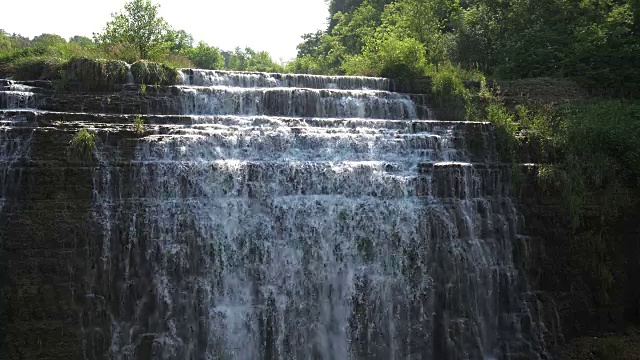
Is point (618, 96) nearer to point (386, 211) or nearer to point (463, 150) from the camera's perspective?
point (463, 150)

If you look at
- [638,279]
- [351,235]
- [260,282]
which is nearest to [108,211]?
[260,282]

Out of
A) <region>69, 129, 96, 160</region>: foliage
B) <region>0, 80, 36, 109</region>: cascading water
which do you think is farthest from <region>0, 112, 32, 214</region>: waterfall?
<region>0, 80, 36, 109</region>: cascading water

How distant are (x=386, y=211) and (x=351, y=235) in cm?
91

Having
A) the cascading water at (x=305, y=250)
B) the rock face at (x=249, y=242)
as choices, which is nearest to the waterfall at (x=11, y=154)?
the rock face at (x=249, y=242)

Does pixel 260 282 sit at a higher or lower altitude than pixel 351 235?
lower

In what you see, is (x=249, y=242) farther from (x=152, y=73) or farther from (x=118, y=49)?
(x=118, y=49)

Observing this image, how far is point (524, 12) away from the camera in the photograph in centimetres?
2314

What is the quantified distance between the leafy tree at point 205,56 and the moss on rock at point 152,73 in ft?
79.2

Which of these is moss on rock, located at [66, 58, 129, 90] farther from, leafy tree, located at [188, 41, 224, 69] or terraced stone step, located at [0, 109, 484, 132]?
leafy tree, located at [188, 41, 224, 69]

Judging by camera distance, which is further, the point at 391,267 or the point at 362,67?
the point at 362,67

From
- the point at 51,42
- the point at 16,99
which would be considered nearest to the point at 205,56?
the point at 51,42

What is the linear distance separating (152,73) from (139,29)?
14.9 feet

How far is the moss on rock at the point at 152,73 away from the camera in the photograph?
14.3 m

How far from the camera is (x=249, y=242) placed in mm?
10891
